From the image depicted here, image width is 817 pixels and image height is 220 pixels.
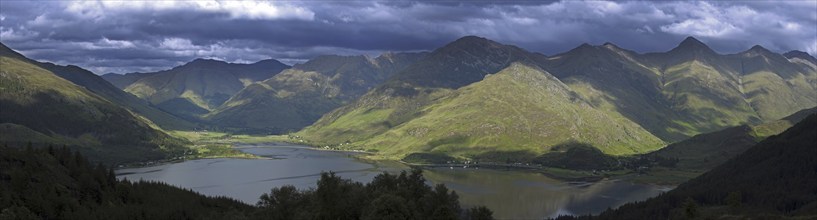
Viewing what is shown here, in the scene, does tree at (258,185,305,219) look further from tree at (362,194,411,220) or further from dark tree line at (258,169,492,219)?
tree at (362,194,411,220)

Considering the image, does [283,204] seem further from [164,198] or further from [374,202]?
[164,198]

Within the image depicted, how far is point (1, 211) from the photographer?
140250mm

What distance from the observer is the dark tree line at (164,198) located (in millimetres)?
123750

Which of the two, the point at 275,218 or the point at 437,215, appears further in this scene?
the point at 275,218

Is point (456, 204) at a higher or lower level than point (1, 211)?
higher

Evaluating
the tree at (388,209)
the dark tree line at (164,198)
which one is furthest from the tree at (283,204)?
the tree at (388,209)

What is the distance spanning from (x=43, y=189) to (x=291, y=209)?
6539cm

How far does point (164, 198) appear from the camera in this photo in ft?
638

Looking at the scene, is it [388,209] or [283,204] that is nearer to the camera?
[388,209]

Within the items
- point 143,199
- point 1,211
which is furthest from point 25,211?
point 143,199

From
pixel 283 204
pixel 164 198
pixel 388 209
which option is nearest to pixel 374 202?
pixel 388 209

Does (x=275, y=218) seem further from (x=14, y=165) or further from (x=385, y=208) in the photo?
(x=14, y=165)

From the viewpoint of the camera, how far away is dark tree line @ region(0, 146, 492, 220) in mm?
123750

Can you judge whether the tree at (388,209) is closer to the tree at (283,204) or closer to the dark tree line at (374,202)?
the dark tree line at (374,202)
